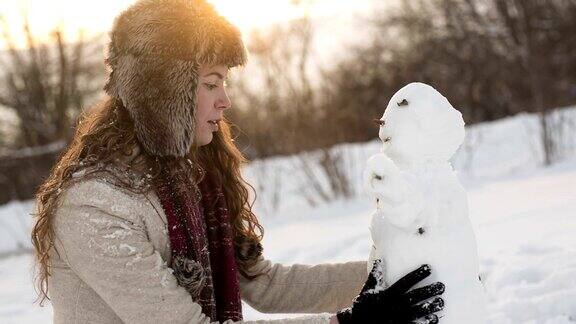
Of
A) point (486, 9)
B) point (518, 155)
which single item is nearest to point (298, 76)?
point (518, 155)

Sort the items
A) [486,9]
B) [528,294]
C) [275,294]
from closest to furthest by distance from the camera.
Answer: [275,294], [528,294], [486,9]

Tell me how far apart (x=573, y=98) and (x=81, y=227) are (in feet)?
44.3

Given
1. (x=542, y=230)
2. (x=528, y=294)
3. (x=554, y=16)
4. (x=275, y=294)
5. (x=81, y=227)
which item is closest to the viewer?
(x=81, y=227)

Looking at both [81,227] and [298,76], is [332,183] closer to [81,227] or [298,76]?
[298,76]

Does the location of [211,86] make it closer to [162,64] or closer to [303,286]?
[162,64]

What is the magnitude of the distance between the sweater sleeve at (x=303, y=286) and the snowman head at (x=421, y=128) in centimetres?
67

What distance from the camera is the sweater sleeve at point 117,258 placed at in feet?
6.83

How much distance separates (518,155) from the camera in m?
9.16

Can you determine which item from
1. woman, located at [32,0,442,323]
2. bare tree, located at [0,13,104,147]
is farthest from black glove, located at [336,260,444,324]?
bare tree, located at [0,13,104,147]

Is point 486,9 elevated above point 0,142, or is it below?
above

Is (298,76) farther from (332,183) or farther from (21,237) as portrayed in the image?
(21,237)

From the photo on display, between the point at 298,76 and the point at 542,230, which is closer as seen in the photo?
the point at 542,230

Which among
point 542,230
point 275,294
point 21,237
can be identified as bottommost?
point 21,237

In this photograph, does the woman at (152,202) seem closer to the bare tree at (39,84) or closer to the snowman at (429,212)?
the snowman at (429,212)
